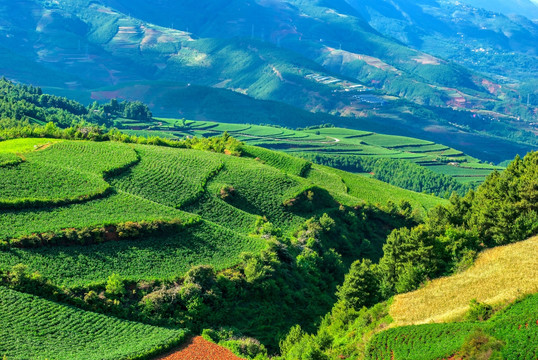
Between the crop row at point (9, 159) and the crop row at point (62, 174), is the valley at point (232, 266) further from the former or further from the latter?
the crop row at point (62, 174)

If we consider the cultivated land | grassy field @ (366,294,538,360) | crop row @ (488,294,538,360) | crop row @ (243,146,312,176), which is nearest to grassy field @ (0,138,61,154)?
the cultivated land

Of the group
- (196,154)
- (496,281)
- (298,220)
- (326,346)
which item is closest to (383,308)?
(326,346)

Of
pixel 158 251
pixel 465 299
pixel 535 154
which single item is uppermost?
pixel 535 154

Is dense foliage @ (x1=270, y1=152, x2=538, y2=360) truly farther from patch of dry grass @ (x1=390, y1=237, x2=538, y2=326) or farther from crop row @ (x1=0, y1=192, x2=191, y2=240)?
crop row @ (x1=0, y1=192, x2=191, y2=240)

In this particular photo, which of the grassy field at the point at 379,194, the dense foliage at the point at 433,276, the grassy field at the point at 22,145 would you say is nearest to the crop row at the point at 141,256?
the dense foliage at the point at 433,276

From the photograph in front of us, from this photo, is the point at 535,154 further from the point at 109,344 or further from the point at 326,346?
the point at 109,344
